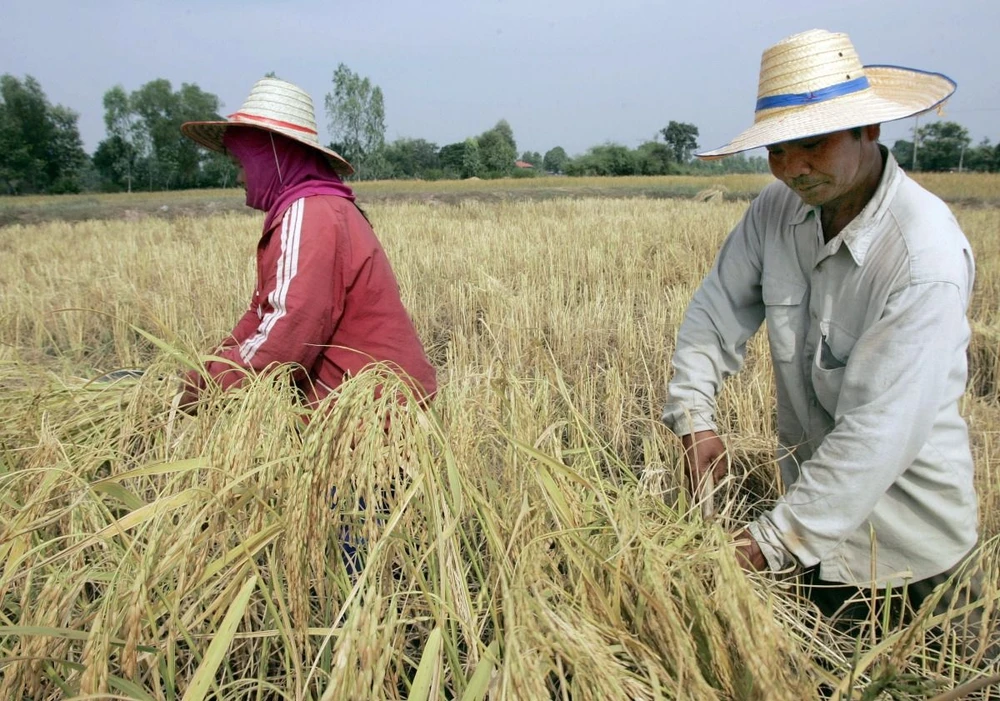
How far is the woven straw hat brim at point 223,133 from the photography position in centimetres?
182

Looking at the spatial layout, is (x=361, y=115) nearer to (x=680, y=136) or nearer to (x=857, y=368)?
(x=680, y=136)

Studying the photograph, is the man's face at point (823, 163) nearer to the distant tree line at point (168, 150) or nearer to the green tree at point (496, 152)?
the distant tree line at point (168, 150)

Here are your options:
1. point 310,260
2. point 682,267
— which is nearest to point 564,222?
point 682,267

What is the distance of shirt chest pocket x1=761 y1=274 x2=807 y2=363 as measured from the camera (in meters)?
1.51

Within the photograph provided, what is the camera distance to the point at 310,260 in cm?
165

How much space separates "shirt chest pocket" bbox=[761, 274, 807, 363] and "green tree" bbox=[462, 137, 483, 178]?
53.7 metres

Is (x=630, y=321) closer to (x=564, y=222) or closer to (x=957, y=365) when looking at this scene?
(x=957, y=365)

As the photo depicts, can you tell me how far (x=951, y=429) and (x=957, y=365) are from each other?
14cm

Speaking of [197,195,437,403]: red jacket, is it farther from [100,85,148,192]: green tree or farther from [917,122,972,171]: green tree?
[100,85,148,192]: green tree

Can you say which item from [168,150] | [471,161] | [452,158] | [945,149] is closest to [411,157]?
[452,158]

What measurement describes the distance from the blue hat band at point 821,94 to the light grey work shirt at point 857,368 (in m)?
0.15

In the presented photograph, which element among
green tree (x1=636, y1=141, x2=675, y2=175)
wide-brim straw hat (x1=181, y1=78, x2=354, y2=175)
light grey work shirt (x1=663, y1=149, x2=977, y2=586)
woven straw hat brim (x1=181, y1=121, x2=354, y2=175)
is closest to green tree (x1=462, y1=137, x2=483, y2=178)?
green tree (x1=636, y1=141, x2=675, y2=175)

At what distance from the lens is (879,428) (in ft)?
3.65

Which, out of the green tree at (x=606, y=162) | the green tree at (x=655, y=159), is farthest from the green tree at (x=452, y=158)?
the green tree at (x=655, y=159)
